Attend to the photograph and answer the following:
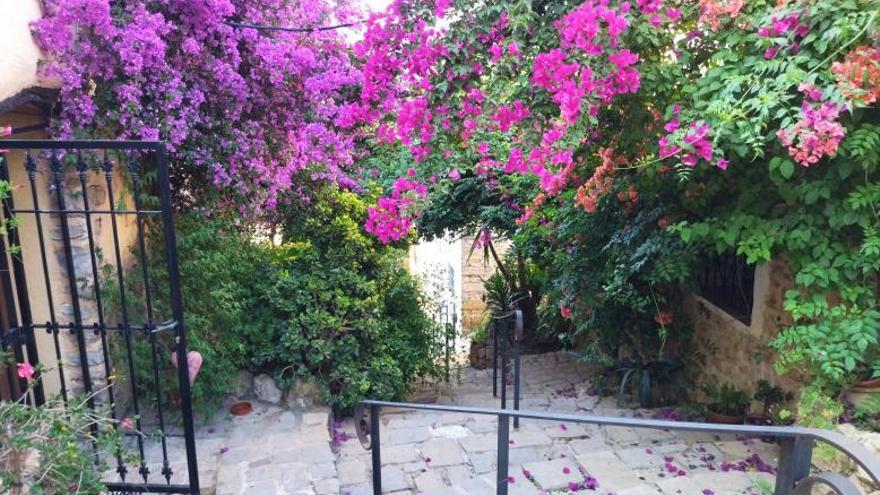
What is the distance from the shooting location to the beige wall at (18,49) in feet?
8.54

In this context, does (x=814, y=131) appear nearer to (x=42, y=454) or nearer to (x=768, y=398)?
(x=768, y=398)

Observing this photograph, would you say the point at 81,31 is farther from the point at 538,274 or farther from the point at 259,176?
the point at 538,274

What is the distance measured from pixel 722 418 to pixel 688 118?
2.18m

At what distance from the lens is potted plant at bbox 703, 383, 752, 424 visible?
12.4ft

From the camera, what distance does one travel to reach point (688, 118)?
266 cm

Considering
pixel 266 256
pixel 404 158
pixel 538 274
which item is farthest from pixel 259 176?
pixel 538 274

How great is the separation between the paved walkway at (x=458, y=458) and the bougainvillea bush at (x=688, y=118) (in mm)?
734

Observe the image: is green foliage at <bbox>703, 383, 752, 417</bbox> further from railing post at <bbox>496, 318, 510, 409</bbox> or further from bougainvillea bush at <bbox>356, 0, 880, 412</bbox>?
railing post at <bbox>496, 318, 510, 409</bbox>

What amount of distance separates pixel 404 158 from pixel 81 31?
2.95m

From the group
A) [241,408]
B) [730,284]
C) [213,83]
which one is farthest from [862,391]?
[213,83]

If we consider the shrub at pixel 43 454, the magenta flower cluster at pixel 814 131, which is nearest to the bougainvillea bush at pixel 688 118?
the magenta flower cluster at pixel 814 131

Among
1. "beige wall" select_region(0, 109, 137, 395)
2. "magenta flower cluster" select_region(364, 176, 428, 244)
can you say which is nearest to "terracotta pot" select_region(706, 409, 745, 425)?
"magenta flower cluster" select_region(364, 176, 428, 244)

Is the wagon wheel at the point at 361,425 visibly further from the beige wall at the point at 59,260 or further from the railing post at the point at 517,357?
the beige wall at the point at 59,260

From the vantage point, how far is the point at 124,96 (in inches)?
114
